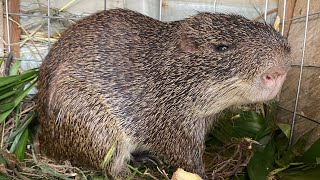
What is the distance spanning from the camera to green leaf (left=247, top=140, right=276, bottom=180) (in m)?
2.37

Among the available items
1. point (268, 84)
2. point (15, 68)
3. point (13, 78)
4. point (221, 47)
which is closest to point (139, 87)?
point (221, 47)

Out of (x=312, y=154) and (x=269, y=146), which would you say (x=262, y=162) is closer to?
(x=269, y=146)

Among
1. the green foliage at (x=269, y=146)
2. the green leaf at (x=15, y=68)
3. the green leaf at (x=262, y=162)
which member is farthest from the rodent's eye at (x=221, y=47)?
→ the green leaf at (x=15, y=68)

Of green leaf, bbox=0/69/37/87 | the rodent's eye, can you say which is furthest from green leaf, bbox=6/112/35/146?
the rodent's eye

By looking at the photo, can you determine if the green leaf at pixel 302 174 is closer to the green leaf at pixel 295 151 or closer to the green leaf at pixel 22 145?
the green leaf at pixel 295 151

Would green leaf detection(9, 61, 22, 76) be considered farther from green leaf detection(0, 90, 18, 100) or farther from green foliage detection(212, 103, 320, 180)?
green foliage detection(212, 103, 320, 180)

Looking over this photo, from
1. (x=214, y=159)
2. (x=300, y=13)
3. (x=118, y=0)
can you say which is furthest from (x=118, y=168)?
(x=300, y=13)

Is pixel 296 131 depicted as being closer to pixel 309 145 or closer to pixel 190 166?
pixel 309 145

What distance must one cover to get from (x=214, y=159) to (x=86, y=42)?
102 centimetres

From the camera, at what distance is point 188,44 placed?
2.23 m

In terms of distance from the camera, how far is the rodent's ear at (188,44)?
221 cm

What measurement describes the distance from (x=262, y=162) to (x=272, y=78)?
67 cm

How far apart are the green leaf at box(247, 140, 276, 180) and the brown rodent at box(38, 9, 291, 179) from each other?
0.28 metres

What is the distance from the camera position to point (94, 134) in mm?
2225
